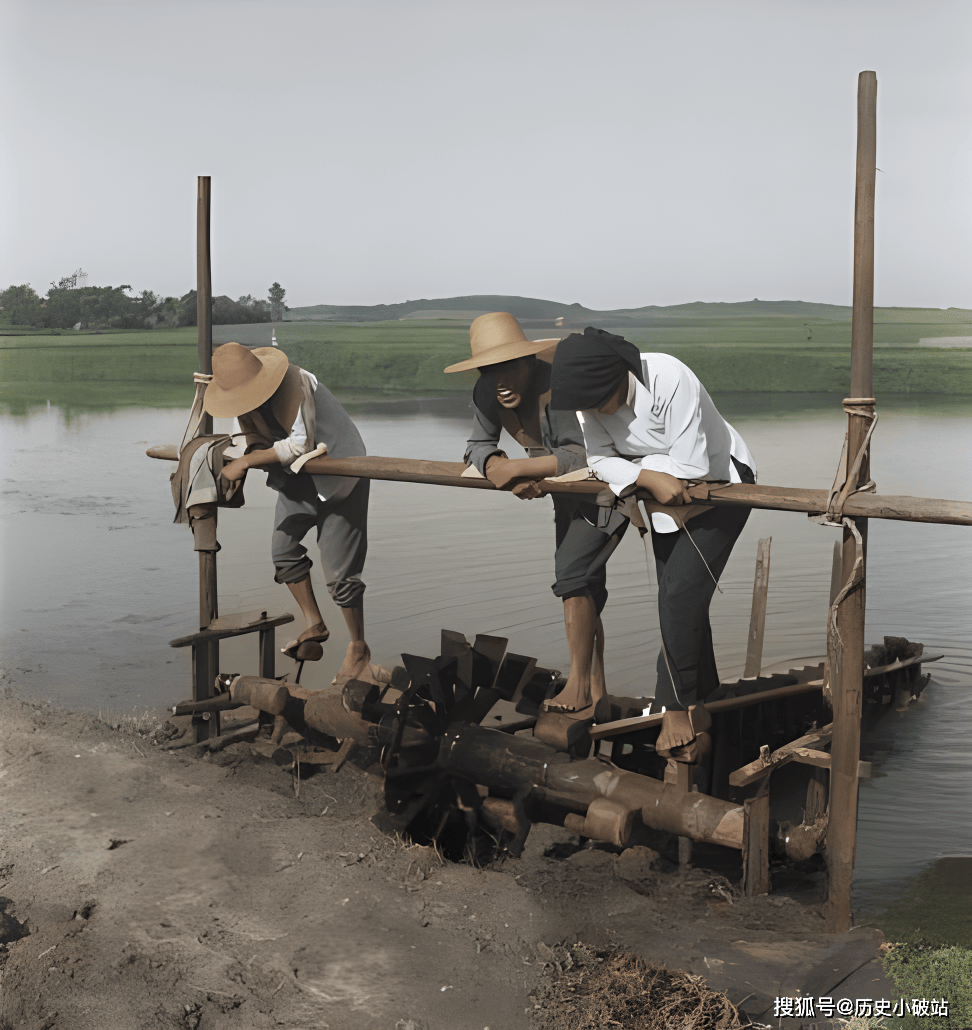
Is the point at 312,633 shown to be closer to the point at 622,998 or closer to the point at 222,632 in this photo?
the point at 222,632

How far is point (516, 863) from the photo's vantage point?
18.9 ft

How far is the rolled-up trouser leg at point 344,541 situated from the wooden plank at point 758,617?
3041mm

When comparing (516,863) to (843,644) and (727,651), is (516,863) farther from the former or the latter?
(727,651)

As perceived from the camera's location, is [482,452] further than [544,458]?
Yes

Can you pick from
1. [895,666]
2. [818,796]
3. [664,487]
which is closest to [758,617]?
[895,666]

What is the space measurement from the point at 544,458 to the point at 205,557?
2870mm

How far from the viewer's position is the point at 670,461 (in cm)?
506

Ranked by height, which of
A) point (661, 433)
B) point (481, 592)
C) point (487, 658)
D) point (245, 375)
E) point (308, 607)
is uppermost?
point (245, 375)

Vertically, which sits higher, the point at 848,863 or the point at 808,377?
the point at 808,377

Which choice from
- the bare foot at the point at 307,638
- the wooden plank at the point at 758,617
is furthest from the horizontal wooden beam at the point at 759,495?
the wooden plank at the point at 758,617

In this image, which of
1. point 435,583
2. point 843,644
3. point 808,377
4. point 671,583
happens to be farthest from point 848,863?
point 808,377

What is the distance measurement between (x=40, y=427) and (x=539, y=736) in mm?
27530

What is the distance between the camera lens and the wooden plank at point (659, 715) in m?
5.45

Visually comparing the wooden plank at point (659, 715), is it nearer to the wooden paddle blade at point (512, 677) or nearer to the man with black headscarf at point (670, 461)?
the man with black headscarf at point (670, 461)
